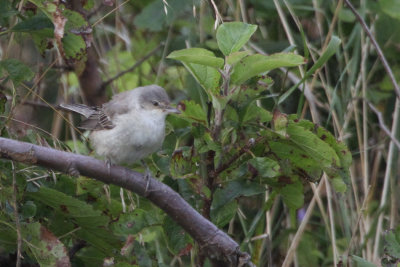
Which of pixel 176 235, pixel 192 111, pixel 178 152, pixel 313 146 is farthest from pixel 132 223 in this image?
pixel 313 146

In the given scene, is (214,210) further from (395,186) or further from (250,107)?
(395,186)

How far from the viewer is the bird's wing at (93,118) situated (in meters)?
2.83

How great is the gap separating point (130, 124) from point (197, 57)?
936 mm

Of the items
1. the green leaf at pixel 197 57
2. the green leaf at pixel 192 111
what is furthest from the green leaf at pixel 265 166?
the green leaf at pixel 197 57

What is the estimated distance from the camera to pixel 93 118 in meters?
2.97

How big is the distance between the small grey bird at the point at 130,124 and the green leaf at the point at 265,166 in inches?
21.5

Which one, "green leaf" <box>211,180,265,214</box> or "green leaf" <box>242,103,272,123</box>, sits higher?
"green leaf" <box>242,103,272,123</box>

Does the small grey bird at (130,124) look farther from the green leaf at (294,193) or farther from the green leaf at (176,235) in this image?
the green leaf at (294,193)

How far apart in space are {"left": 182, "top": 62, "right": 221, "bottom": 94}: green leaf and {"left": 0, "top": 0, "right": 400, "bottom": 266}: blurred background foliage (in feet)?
0.25

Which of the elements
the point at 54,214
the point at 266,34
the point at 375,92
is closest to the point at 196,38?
the point at 266,34

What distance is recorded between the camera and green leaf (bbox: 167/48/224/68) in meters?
1.82

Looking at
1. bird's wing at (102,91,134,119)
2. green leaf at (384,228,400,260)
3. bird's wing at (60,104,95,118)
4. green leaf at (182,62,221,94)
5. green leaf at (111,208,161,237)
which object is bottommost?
green leaf at (384,228,400,260)

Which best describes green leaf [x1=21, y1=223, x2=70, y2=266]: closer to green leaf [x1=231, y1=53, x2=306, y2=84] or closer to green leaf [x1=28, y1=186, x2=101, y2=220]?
green leaf [x1=28, y1=186, x2=101, y2=220]

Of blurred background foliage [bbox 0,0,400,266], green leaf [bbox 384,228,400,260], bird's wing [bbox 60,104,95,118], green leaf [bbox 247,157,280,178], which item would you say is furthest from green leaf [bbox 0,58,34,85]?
green leaf [bbox 384,228,400,260]
